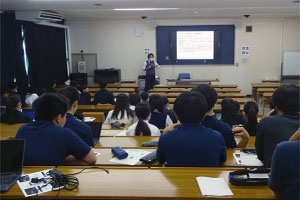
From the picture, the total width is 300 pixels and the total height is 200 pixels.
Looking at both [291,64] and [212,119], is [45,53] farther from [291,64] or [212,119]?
[291,64]

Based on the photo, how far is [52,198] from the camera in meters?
1.53

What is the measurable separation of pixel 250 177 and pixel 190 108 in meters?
0.54

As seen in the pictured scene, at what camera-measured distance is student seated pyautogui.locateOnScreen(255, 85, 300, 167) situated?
6.79 feet

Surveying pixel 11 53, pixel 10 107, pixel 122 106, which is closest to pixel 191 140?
pixel 122 106

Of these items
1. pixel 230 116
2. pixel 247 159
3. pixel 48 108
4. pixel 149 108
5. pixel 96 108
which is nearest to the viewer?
pixel 48 108

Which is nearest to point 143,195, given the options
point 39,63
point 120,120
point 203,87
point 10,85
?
point 203,87

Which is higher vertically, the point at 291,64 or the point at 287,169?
the point at 291,64

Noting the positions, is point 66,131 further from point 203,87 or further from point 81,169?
point 203,87

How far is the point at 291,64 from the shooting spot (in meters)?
10.3

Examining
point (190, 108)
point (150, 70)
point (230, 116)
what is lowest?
point (230, 116)

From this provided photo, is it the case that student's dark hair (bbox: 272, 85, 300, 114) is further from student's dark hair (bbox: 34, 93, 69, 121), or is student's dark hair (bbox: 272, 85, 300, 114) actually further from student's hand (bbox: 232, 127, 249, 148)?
student's dark hair (bbox: 34, 93, 69, 121)

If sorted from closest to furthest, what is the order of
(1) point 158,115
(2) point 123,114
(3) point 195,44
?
(1) point 158,115, (2) point 123,114, (3) point 195,44

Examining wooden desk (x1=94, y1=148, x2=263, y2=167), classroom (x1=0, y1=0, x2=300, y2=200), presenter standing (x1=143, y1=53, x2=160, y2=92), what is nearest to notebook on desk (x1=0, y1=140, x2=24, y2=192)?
classroom (x1=0, y1=0, x2=300, y2=200)

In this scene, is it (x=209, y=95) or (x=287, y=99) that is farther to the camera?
(x=209, y=95)
